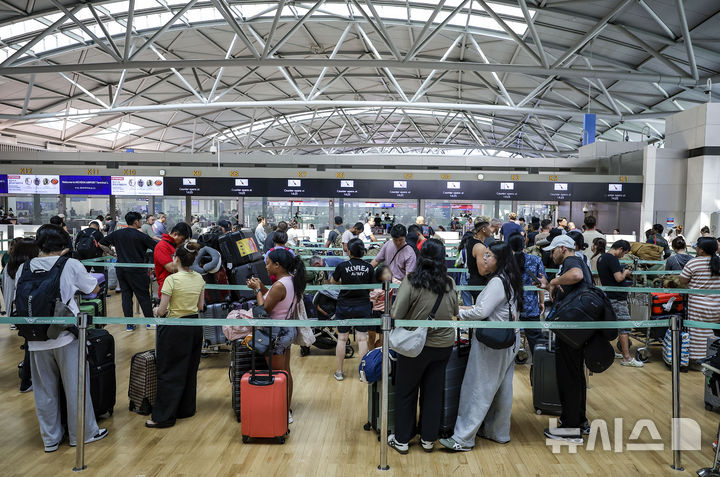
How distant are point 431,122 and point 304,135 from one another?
10445 mm

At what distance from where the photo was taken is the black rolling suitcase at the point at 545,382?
473 centimetres

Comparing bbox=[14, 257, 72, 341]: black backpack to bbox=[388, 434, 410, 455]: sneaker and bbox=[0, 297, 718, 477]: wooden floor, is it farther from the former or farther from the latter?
bbox=[388, 434, 410, 455]: sneaker

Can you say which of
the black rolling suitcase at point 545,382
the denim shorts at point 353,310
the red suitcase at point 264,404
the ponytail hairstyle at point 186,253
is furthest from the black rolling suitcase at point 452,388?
the ponytail hairstyle at point 186,253

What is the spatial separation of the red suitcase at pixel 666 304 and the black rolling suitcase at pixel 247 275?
567cm

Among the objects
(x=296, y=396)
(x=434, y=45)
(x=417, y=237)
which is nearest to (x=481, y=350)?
(x=296, y=396)

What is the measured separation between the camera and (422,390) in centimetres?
392

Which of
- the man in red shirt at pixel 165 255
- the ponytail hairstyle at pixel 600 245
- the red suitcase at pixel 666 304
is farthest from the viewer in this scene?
the ponytail hairstyle at pixel 600 245

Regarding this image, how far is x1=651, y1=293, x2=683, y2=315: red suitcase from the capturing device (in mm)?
6855

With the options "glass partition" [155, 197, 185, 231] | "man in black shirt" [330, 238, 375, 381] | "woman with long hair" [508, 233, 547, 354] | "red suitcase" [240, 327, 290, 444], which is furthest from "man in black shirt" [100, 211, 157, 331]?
"glass partition" [155, 197, 185, 231]

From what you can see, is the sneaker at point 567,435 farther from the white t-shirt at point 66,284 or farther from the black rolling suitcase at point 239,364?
the white t-shirt at point 66,284

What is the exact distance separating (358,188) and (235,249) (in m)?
8.84

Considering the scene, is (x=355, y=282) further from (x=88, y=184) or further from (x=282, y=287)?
(x=88, y=184)

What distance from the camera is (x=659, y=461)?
154 inches

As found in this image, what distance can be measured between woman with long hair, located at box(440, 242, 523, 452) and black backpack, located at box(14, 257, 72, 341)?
3.22 metres
